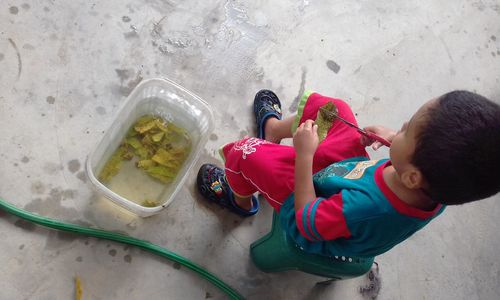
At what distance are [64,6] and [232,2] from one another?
537mm

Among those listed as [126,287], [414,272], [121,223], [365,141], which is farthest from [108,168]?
[414,272]

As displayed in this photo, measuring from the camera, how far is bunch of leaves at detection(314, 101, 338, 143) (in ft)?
3.36

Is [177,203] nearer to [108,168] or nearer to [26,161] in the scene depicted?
[108,168]

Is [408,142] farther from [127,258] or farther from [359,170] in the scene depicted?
[127,258]

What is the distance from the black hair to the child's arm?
23 centimetres

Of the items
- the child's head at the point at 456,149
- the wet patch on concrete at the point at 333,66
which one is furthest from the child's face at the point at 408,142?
the wet patch on concrete at the point at 333,66

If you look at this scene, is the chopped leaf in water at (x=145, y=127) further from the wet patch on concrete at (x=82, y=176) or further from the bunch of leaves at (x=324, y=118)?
the bunch of leaves at (x=324, y=118)

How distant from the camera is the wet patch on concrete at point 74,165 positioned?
119cm

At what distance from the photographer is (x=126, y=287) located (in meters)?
1.12

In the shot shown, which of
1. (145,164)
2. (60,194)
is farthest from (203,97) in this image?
(60,194)

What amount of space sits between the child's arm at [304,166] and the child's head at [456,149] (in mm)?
205

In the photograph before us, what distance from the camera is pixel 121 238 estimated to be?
Result: 1.13 m

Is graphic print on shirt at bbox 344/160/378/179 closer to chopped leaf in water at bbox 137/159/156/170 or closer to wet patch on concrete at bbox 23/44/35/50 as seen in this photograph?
chopped leaf in water at bbox 137/159/156/170

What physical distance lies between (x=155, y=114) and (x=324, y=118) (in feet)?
1.67
